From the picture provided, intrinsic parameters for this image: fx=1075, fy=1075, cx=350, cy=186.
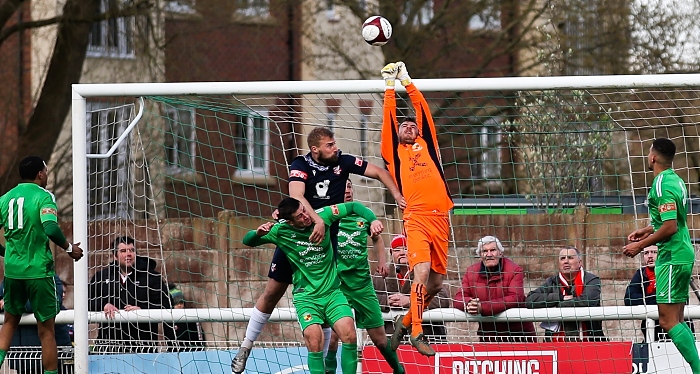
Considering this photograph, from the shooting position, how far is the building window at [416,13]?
19328 mm

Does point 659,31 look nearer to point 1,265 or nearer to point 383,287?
point 383,287

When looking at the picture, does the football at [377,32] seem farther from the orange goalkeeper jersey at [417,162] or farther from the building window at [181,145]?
the building window at [181,145]

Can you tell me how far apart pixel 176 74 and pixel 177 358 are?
41.0 ft

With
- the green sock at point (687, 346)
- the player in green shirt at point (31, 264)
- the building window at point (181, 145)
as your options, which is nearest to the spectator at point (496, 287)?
the green sock at point (687, 346)

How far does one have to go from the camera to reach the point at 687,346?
8984 mm

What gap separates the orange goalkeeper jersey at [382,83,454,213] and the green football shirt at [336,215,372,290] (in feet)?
1.60

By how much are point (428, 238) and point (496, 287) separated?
1.33 metres

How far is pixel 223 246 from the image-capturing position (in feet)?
40.7

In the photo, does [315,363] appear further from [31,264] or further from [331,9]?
[331,9]

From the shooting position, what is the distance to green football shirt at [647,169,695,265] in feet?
29.7

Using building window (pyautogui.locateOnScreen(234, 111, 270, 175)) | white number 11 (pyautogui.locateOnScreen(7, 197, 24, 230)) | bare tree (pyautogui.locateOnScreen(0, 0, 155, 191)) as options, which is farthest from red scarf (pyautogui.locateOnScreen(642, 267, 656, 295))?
bare tree (pyautogui.locateOnScreen(0, 0, 155, 191))

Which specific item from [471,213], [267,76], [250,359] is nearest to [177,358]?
[250,359]

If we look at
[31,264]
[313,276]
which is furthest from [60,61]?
[313,276]

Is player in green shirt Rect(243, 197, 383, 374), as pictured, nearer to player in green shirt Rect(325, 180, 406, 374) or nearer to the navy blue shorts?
the navy blue shorts
